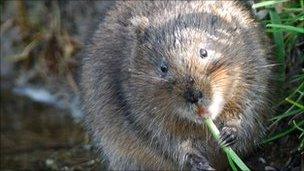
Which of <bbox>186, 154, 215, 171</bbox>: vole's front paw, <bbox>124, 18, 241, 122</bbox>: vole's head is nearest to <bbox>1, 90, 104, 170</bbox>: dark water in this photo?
<bbox>186, 154, 215, 171</bbox>: vole's front paw

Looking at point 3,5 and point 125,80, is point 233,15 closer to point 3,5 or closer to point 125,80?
point 125,80

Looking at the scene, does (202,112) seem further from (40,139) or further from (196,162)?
(40,139)

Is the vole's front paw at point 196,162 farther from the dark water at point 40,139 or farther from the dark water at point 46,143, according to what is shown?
the dark water at point 40,139

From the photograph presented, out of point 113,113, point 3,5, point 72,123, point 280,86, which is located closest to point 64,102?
point 72,123

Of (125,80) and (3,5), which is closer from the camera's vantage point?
(125,80)

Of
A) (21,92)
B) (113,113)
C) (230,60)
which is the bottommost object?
(21,92)

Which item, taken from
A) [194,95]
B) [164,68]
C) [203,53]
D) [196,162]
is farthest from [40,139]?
[194,95]

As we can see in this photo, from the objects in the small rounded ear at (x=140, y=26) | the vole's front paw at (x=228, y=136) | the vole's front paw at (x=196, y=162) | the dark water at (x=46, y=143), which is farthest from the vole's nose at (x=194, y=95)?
the dark water at (x=46, y=143)
